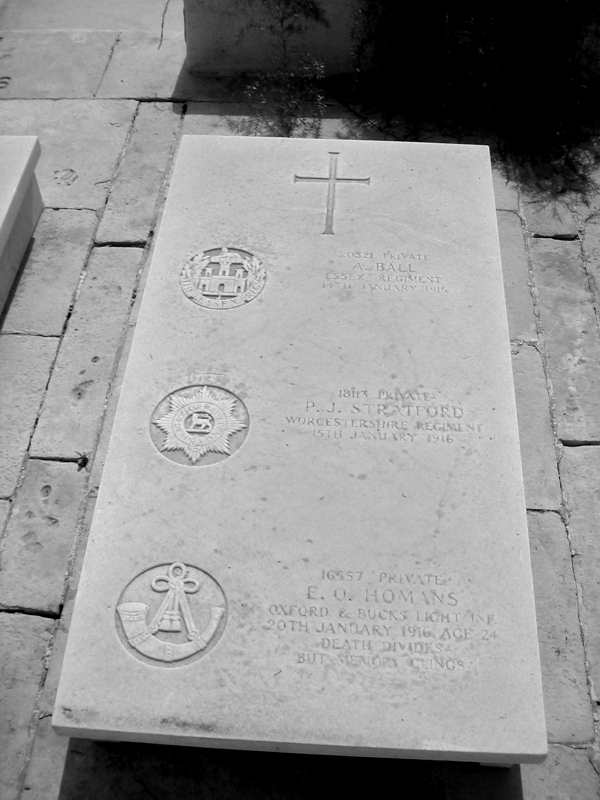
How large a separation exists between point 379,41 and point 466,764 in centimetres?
427

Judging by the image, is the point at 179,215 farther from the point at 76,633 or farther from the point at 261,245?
the point at 76,633

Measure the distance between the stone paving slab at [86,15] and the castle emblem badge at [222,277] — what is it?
3.07m

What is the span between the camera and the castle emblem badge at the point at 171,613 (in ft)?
9.75

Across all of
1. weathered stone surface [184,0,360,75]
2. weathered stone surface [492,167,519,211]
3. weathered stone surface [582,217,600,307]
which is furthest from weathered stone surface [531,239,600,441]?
weathered stone surface [184,0,360,75]

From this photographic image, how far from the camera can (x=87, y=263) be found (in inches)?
193

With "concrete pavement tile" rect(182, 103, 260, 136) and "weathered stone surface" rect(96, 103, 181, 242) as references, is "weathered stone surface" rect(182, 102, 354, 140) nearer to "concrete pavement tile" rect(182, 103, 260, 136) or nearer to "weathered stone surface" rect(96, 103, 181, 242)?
"concrete pavement tile" rect(182, 103, 260, 136)

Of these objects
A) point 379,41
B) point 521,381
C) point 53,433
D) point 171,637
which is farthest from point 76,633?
point 379,41

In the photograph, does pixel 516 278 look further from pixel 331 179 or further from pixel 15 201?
pixel 15 201

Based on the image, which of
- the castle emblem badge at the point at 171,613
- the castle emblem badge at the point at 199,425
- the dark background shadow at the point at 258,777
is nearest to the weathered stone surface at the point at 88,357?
the castle emblem badge at the point at 199,425

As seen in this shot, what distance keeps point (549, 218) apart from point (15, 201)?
110 inches

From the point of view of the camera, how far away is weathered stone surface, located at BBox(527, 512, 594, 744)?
339cm

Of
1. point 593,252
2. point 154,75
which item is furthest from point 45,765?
point 154,75

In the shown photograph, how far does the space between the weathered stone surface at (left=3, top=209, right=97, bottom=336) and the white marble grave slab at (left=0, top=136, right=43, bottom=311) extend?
7cm

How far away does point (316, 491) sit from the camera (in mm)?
3314
